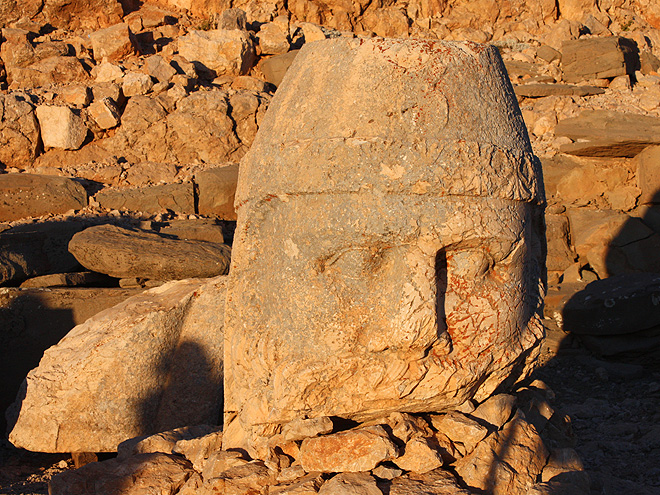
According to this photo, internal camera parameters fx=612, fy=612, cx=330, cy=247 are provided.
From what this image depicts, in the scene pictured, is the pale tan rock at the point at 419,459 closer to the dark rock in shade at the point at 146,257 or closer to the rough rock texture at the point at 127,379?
the rough rock texture at the point at 127,379

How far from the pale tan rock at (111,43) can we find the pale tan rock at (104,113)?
1433 millimetres

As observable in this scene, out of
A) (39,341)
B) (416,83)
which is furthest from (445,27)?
(416,83)

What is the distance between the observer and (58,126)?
8750 millimetres

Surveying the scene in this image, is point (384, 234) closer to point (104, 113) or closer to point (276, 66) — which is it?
point (104, 113)

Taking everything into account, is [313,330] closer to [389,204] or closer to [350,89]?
[389,204]

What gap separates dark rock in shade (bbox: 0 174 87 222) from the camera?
22.1 feet

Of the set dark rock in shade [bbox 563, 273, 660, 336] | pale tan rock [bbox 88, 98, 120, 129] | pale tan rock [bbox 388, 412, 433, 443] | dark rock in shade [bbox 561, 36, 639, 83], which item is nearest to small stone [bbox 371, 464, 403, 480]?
pale tan rock [bbox 388, 412, 433, 443]

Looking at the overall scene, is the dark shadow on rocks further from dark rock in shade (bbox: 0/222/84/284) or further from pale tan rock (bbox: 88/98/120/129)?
pale tan rock (bbox: 88/98/120/129)

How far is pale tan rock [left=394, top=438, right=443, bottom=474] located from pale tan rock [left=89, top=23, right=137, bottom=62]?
9.51 m

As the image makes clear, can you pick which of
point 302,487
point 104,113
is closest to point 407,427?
point 302,487

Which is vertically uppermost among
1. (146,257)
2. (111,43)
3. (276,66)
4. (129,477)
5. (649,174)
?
(111,43)

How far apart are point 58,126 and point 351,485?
8.20 metres

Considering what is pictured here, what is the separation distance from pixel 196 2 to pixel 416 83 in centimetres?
1124

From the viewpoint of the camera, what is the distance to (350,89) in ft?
7.32
